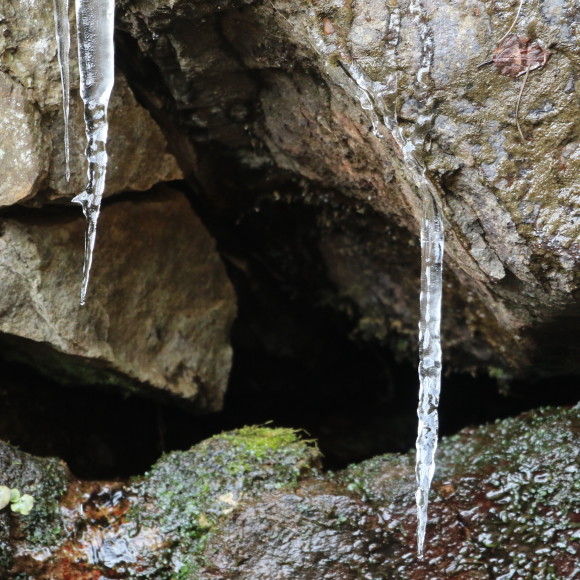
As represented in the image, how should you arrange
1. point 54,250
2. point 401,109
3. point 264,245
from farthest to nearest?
point 264,245, point 54,250, point 401,109

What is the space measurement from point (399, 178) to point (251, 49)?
0.89m

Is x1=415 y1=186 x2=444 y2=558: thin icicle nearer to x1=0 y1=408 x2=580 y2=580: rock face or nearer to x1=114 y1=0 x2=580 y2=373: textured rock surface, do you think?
x1=114 y1=0 x2=580 y2=373: textured rock surface

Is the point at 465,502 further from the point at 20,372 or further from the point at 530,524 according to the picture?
the point at 20,372

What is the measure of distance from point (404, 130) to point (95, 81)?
1292 mm

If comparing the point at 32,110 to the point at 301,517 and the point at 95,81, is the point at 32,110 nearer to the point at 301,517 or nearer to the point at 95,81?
the point at 95,81

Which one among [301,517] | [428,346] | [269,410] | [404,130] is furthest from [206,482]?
[269,410]

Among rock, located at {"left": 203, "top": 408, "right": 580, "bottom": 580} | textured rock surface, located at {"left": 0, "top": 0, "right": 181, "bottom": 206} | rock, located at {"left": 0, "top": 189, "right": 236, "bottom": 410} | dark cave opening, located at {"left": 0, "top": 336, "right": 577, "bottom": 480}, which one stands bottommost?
rock, located at {"left": 203, "top": 408, "right": 580, "bottom": 580}

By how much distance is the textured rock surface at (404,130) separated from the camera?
2387mm

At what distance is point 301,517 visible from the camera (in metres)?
2.83

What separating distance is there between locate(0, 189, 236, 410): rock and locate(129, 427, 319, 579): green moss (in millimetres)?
622

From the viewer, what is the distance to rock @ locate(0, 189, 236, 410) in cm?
315

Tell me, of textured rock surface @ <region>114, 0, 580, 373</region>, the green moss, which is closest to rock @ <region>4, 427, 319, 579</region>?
the green moss

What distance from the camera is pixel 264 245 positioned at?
467 cm

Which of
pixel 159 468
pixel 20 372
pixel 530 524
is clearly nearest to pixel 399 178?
pixel 530 524
